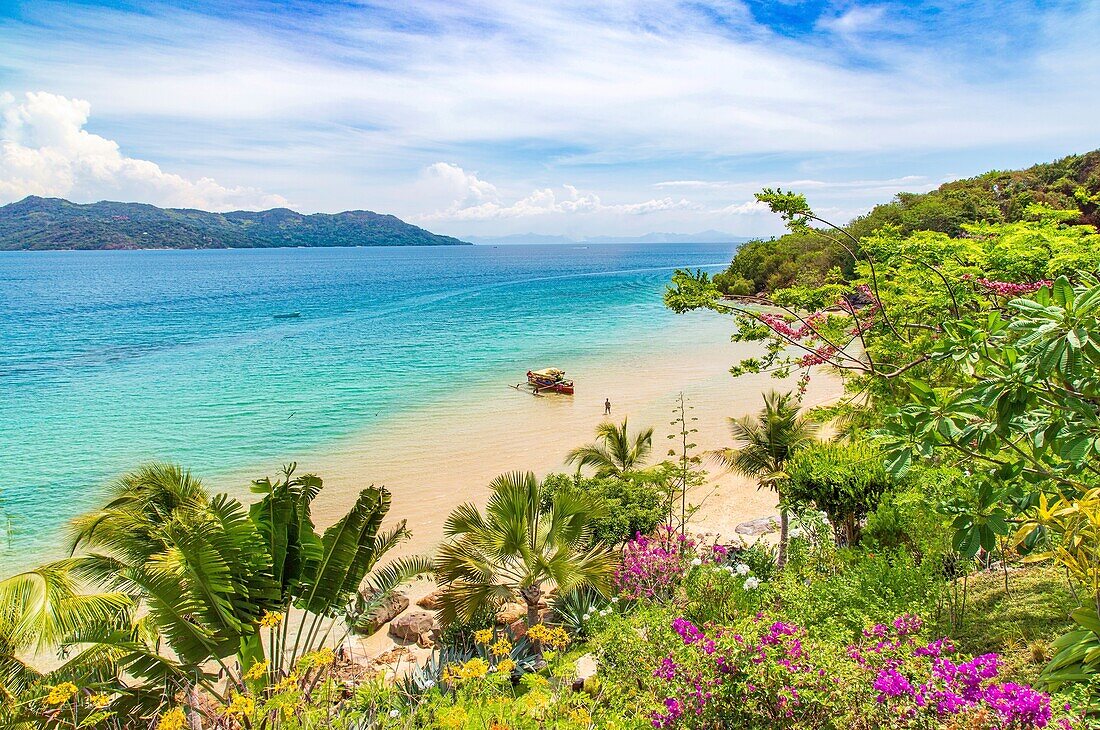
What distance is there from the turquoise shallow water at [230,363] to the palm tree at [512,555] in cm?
1264

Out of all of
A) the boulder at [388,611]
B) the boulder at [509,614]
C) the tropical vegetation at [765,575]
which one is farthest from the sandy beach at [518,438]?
the tropical vegetation at [765,575]

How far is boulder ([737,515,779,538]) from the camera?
1444 cm

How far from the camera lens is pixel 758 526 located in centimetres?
1494

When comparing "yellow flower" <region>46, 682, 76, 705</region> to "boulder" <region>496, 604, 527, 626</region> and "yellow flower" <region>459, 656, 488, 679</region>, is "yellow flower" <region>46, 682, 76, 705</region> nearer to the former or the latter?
"yellow flower" <region>459, 656, 488, 679</region>

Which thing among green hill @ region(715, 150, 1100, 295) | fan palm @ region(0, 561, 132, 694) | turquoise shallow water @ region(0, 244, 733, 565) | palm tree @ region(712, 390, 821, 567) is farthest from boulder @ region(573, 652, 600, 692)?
green hill @ region(715, 150, 1100, 295)

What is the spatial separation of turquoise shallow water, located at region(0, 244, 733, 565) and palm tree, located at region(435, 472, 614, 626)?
41.5 feet

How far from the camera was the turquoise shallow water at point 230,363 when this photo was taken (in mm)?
22062

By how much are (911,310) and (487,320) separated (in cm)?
5042

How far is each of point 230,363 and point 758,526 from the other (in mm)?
34448

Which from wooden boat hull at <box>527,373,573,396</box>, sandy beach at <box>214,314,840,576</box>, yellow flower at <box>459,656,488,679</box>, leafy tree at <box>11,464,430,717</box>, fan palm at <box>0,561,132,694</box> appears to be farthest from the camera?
wooden boat hull at <box>527,373,573,396</box>

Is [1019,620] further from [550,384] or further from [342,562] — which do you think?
[550,384]

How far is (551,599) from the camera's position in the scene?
37.5 ft

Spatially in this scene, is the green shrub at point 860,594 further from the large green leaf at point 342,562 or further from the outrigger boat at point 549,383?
the outrigger boat at point 549,383

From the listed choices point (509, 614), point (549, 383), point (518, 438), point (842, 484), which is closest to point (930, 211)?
point (549, 383)
